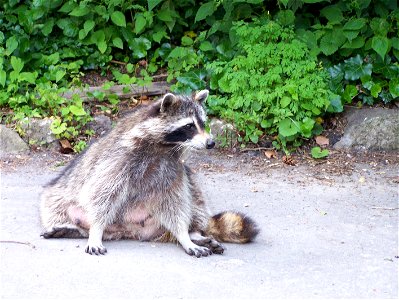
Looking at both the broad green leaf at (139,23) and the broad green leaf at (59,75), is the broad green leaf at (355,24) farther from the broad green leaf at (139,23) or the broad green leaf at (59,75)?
the broad green leaf at (59,75)

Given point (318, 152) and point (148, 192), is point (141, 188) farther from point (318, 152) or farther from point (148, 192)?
point (318, 152)

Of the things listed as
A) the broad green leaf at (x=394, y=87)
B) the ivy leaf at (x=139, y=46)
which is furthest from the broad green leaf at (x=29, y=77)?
the broad green leaf at (x=394, y=87)

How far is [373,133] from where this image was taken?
6.62 m

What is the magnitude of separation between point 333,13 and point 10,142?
3049 millimetres

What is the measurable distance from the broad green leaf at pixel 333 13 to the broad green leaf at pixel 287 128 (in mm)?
1090

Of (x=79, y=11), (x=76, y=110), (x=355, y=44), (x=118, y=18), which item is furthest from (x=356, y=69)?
→ (x=79, y=11)

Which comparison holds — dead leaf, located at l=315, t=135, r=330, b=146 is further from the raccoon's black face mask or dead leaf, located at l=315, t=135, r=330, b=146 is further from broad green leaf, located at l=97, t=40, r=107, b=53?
the raccoon's black face mask

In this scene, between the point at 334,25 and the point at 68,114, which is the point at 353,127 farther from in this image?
the point at 68,114

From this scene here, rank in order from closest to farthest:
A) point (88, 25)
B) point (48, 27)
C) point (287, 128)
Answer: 1. point (287, 128)
2. point (88, 25)
3. point (48, 27)

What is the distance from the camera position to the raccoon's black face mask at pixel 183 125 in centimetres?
431

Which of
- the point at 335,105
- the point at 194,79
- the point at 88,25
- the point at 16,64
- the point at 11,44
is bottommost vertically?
the point at 335,105

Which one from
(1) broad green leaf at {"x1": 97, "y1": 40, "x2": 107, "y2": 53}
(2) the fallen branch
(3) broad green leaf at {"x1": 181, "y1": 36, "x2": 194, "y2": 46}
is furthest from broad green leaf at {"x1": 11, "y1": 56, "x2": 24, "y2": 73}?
(3) broad green leaf at {"x1": 181, "y1": 36, "x2": 194, "y2": 46}

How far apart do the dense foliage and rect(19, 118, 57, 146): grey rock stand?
0.29ft

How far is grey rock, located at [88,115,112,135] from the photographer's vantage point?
684cm
